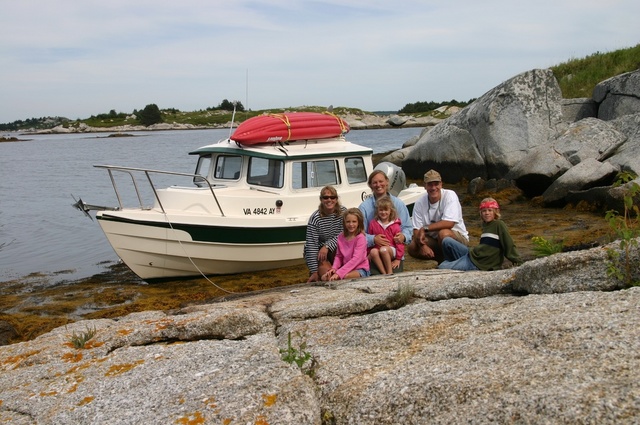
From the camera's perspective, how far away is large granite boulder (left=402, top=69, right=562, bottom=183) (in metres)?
20.5

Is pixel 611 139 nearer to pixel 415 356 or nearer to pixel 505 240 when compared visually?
pixel 505 240

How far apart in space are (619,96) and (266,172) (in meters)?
16.1

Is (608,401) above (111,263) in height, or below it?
above

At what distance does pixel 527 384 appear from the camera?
129 inches

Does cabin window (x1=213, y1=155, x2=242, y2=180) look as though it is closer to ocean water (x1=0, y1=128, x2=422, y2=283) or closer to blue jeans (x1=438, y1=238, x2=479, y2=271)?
ocean water (x1=0, y1=128, x2=422, y2=283)

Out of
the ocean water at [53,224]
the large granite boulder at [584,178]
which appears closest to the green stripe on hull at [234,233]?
the ocean water at [53,224]

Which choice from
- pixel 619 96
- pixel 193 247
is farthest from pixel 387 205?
pixel 619 96

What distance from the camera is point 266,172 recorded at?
12.5 metres

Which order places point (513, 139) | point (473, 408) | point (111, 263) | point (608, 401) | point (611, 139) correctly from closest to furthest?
point (608, 401) → point (473, 408) → point (111, 263) → point (611, 139) → point (513, 139)

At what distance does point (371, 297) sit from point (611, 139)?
15.3 m

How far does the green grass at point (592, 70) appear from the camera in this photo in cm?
3019

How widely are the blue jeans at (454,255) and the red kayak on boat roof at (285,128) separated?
508 cm

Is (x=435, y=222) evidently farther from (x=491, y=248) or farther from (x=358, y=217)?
(x=358, y=217)

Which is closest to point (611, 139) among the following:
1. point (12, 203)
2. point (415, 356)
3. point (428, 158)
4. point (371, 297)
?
point (428, 158)
